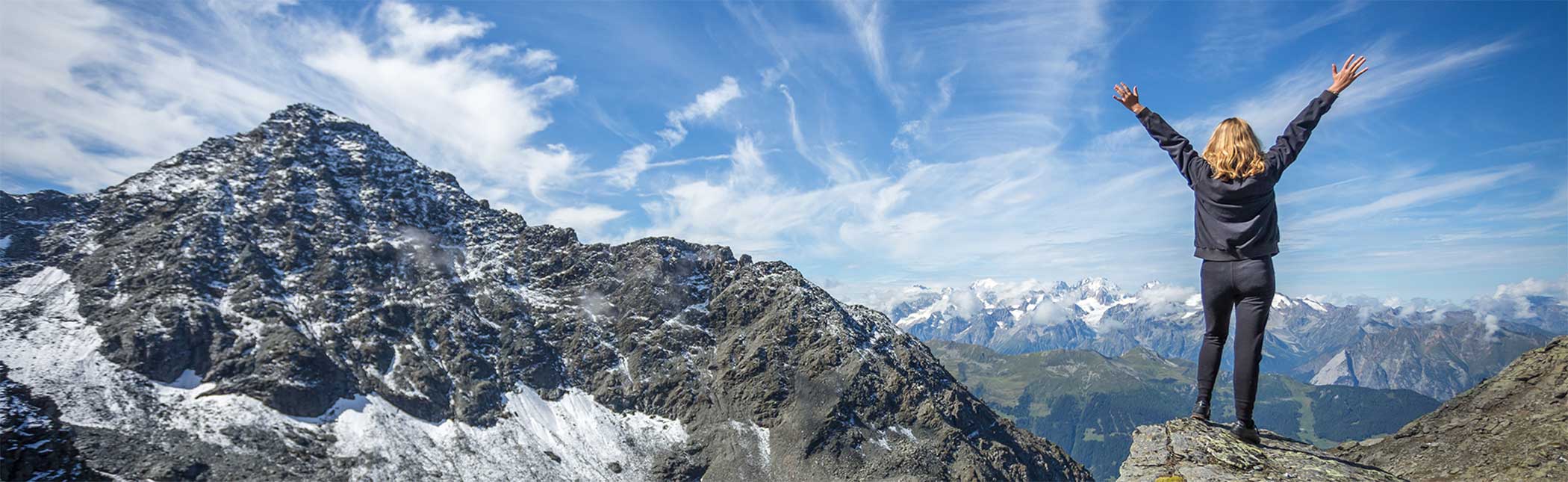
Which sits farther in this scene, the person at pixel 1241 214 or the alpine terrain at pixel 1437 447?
the alpine terrain at pixel 1437 447

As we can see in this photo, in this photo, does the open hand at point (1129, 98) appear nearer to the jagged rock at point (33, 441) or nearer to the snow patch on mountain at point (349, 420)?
the jagged rock at point (33, 441)

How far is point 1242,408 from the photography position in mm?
9062

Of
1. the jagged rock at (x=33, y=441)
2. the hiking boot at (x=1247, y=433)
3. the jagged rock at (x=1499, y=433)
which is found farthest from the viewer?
the jagged rock at (x=33, y=441)

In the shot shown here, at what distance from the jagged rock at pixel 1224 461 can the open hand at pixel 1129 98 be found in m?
4.92

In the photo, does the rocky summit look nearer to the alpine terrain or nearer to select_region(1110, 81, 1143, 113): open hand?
the alpine terrain

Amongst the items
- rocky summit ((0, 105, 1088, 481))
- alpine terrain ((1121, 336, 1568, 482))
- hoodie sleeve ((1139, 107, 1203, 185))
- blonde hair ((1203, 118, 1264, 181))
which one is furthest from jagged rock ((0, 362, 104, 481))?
blonde hair ((1203, 118, 1264, 181))

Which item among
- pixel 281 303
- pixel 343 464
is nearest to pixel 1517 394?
pixel 343 464

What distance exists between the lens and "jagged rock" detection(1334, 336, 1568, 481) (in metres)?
12.8

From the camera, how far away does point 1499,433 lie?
14.2 m

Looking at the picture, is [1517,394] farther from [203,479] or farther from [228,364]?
[228,364]

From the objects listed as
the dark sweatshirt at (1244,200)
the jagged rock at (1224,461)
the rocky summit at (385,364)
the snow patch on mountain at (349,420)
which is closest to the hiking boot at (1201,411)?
the jagged rock at (1224,461)

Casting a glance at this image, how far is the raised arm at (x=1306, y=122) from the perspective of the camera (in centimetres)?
798

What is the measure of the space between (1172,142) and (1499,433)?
42.2 ft

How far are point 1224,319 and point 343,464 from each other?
505 feet
